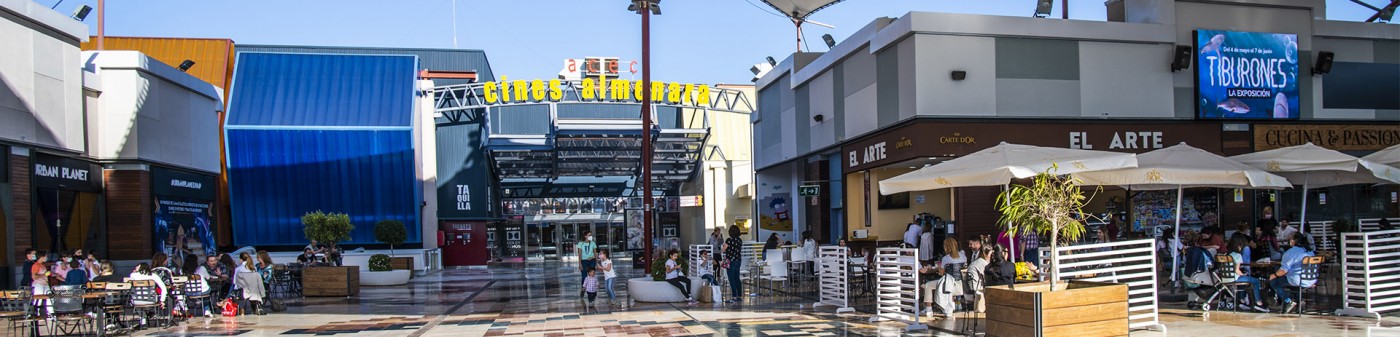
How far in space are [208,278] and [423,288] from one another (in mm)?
8366

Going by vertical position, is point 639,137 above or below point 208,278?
above

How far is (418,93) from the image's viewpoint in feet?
113

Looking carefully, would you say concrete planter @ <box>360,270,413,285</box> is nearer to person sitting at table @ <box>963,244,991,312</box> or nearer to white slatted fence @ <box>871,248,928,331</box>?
white slatted fence @ <box>871,248,928,331</box>

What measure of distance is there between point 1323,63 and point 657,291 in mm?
13846

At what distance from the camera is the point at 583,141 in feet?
122

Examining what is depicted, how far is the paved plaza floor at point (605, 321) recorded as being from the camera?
34.3ft

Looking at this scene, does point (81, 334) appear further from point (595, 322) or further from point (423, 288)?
point (423, 288)

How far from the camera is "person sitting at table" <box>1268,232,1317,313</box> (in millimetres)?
11250

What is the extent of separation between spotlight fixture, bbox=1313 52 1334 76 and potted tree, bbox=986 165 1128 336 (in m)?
14.1

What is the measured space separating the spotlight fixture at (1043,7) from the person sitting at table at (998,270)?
35.9 ft

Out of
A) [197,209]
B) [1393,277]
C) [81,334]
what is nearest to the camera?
[1393,277]

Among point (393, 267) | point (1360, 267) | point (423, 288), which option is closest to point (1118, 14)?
point (1360, 267)

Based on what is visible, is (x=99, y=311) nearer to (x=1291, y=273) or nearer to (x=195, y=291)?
(x=195, y=291)

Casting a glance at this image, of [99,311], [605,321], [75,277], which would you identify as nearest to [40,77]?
[75,277]
